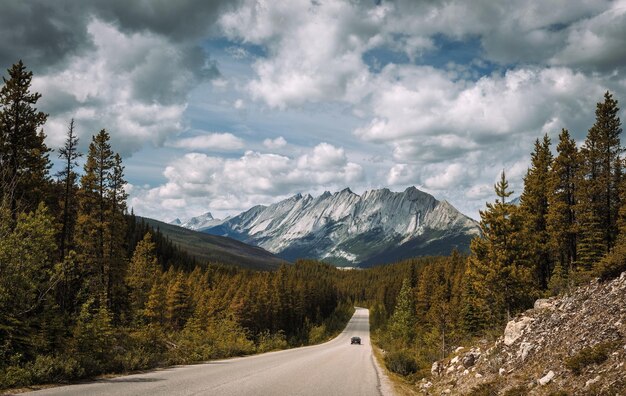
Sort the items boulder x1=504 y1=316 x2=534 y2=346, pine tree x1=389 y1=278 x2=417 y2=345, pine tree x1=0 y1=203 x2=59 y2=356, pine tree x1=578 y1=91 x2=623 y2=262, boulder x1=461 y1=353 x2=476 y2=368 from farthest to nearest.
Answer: pine tree x1=389 y1=278 x2=417 y2=345 < pine tree x1=578 y1=91 x2=623 y2=262 < boulder x1=461 y1=353 x2=476 y2=368 < boulder x1=504 y1=316 x2=534 y2=346 < pine tree x1=0 y1=203 x2=59 y2=356

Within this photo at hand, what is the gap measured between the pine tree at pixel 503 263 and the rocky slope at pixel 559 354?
12986 mm

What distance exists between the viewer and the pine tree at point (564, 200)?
40.4 m

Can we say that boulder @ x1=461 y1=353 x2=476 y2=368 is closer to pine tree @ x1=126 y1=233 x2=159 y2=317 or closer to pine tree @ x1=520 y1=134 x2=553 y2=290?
pine tree @ x1=520 y1=134 x2=553 y2=290

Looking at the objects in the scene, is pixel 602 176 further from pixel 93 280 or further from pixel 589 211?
pixel 93 280

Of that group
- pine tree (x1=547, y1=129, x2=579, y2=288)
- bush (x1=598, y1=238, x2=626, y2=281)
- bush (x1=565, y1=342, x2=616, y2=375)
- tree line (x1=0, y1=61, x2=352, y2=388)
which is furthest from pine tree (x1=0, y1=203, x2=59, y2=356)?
pine tree (x1=547, y1=129, x2=579, y2=288)

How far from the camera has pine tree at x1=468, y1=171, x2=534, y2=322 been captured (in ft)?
109

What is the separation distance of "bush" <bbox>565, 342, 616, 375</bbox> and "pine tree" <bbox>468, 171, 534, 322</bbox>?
73.7ft

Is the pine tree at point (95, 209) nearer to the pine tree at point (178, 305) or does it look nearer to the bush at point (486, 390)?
the pine tree at point (178, 305)

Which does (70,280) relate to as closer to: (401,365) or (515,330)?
(401,365)

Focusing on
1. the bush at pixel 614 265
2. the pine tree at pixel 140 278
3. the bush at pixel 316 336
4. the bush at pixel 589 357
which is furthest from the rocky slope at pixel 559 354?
the bush at pixel 316 336

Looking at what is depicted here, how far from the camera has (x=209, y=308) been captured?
62688 millimetres

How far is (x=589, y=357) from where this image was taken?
448 inches

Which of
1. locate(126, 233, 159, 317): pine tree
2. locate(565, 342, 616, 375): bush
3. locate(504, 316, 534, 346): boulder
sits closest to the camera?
locate(565, 342, 616, 375): bush

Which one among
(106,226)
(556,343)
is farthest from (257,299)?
(556,343)
